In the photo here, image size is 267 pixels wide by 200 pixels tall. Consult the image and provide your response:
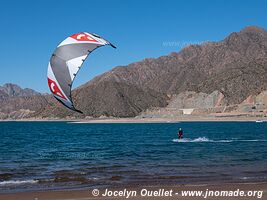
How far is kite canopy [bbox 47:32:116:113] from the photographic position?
13266 millimetres

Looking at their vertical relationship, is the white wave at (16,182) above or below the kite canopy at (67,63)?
below

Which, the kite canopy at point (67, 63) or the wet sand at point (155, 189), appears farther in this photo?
the wet sand at point (155, 189)

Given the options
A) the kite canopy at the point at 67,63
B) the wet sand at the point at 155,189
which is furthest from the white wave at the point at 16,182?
the kite canopy at the point at 67,63

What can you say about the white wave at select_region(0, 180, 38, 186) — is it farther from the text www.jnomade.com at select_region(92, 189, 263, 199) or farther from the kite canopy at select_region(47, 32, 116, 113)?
the kite canopy at select_region(47, 32, 116, 113)

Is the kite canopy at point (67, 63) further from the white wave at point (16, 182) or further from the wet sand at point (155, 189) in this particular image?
the white wave at point (16, 182)

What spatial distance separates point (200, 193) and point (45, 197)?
6.37 meters

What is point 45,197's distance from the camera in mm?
18453

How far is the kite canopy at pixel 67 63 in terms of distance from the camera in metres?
13.3

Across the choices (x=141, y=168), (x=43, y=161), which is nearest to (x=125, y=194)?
(x=141, y=168)

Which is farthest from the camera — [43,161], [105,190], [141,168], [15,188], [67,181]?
[43,161]

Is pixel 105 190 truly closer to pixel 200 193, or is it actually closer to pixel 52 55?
pixel 200 193

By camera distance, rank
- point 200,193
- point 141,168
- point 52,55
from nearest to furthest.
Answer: point 52,55 → point 200,193 → point 141,168

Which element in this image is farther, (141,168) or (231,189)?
(141,168)

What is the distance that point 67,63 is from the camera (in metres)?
13.3
